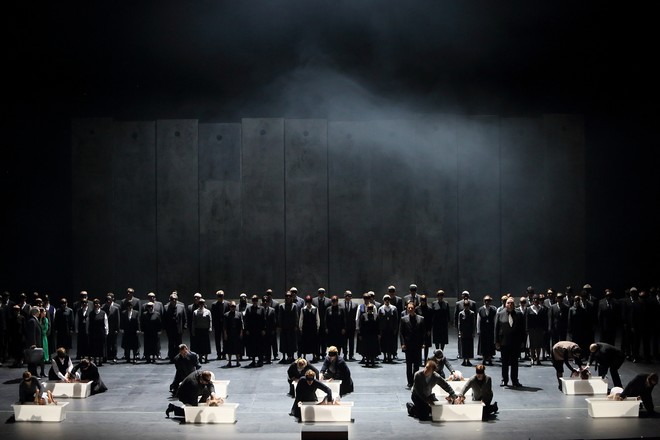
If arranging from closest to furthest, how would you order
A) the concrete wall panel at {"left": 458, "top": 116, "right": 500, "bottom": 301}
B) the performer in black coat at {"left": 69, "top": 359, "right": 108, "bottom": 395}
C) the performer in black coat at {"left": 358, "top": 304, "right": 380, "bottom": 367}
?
the performer in black coat at {"left": 69, "top": 359, "right": 108, "bottom": 395}, the performer in black coat at {"left": 358, "top": 304, "right": 380, "bottom": 367}, the concrete wall panel at {"left": 458, "top": 116, "right": 500, "bottom": 301}

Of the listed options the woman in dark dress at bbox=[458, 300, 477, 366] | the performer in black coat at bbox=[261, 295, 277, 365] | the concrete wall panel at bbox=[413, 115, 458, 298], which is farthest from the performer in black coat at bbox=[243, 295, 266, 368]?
the concrete wall panel at bbox=[413, 115, 458, 298]

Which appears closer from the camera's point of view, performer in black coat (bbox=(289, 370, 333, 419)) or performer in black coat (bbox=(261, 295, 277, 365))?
performer in black coat (bbox=(289, 370, 333, 419))

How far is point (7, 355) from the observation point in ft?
56.7

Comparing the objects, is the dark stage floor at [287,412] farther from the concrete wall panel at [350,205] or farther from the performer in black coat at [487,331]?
the concrete wall panel at [350,205]

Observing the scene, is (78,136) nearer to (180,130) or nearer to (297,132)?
(180,130)

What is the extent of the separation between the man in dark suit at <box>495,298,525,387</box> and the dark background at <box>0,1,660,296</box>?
752 cm

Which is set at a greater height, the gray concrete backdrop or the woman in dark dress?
the gray concrete backdrop

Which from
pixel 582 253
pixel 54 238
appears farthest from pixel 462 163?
pixel 54 238

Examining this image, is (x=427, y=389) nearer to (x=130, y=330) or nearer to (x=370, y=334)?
(x=370, y=334)

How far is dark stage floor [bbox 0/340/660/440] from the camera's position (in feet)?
38.4

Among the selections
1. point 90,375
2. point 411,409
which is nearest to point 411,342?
point 411,409

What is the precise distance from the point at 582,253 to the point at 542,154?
2647 millimetres

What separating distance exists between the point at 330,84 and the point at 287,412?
10935mm

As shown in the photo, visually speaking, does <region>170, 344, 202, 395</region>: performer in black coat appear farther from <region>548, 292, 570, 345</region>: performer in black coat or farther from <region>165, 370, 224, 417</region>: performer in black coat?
<region>548, 292, 570, 345</region>: performer in black coat
